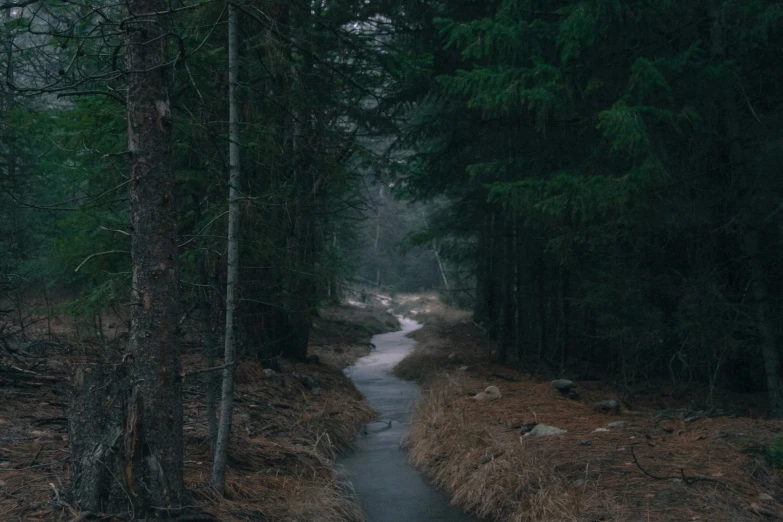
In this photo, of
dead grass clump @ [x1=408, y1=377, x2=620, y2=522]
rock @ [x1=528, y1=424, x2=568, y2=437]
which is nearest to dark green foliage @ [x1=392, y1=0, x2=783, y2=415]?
rock @ [x1=528, y1=424, x2=568, y2=437]

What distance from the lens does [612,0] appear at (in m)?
8.73

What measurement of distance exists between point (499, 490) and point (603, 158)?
5.15 m

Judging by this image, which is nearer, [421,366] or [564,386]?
[564,386]

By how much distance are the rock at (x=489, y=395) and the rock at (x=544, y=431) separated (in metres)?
2.32

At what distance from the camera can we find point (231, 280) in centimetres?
626

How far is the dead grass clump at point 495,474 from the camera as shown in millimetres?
6336

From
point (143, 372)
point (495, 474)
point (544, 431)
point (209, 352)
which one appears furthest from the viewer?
point (544, 431)

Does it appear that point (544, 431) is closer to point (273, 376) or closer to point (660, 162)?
point (660, 162)

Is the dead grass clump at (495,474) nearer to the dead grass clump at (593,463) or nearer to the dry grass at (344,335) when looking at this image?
the dead grass clump at (593,463)

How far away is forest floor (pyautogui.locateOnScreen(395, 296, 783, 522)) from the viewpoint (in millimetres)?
6008

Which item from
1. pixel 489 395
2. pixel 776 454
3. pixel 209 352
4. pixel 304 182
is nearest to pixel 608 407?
pixel 489 395

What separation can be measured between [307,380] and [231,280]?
656cm

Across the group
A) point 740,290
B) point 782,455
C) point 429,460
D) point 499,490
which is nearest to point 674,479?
point 782,455

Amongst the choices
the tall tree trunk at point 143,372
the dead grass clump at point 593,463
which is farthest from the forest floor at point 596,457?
the tall tree trunk at point 143,372
